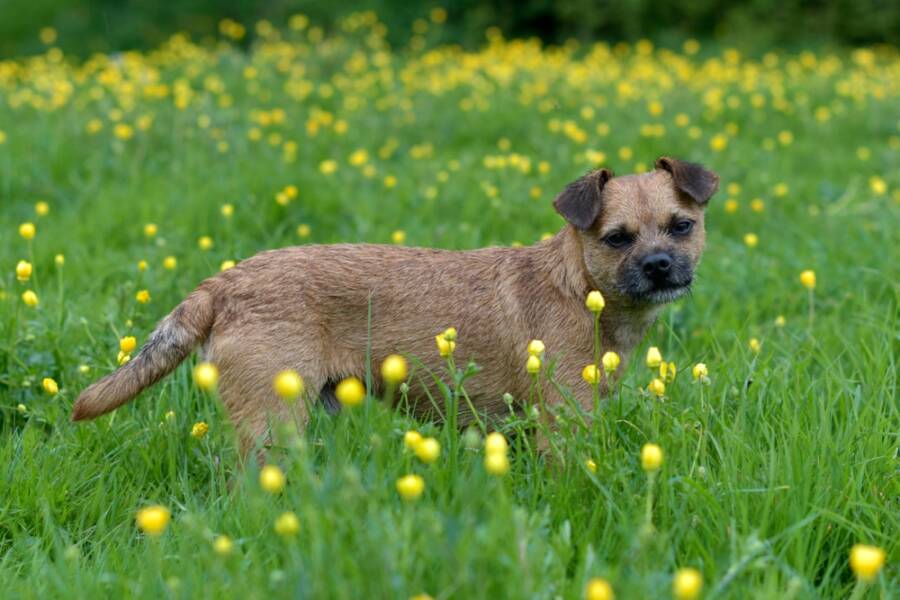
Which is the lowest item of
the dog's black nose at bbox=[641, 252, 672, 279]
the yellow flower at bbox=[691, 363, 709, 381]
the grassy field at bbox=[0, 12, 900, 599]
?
the grassy field at bbox=[0, 12, 900, 599]

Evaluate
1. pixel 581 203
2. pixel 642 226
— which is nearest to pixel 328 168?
pixel 581 203

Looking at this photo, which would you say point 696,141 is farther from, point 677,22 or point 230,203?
point 677,22

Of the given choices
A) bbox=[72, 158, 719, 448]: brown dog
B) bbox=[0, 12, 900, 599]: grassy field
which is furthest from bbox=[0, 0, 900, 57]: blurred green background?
bbox=[72, 158, 719, 448]: brown dog

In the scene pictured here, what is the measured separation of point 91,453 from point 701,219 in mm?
2542

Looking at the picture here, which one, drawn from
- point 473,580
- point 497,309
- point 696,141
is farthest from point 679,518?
point 696,141

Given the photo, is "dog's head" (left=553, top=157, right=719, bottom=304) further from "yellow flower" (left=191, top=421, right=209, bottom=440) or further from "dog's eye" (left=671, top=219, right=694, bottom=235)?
"yellow flower" (left=191, top=421, right=209, bottom=440)

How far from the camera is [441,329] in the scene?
13.5 feet

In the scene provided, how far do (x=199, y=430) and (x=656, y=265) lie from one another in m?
1.80

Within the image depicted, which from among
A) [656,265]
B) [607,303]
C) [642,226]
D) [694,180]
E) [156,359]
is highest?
[694,180]

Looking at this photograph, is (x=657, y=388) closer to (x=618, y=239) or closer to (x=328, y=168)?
(x=618, y=239)

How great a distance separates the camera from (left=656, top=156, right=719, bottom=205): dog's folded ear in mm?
4211

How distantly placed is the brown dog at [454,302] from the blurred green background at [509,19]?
40.9 feet

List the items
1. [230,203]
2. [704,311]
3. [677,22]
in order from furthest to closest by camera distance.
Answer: [677,22] → [230,203] → [704,311]

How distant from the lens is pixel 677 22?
17156 millimetres
